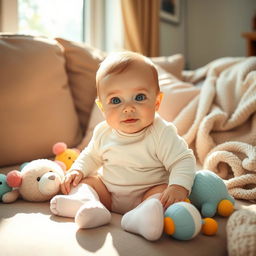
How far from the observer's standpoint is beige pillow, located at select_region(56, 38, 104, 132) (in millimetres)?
1665

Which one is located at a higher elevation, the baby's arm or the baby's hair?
the baby's hair

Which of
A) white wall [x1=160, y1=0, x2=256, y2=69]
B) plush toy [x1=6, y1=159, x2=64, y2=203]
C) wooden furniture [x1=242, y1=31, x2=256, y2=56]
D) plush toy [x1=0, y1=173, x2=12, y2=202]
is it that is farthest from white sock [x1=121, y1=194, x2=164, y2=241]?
white wall [x1=160, y1=0, x2=256, y2=69]

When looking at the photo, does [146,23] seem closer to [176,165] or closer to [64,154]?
[64,154]

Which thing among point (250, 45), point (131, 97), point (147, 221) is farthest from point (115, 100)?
point (250, 45)

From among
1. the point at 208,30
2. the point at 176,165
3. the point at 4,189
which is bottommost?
the point at 4,189

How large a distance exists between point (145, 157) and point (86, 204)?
0.81 ft

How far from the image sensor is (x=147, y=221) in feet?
2.50

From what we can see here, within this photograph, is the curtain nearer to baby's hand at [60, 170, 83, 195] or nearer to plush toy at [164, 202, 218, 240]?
baby's hand at [60, 170, 83, 195]

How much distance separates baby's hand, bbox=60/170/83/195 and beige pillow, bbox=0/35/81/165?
381 mm

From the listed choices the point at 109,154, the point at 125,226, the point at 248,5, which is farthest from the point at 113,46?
the point at 125,226

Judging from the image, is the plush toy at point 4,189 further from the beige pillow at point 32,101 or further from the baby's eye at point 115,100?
the baby's eye at point 115,100

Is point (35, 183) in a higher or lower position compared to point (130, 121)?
lower

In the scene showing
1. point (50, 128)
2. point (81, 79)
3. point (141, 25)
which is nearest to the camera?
point (50, 128)

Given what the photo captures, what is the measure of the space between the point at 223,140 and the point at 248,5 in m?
2.40
